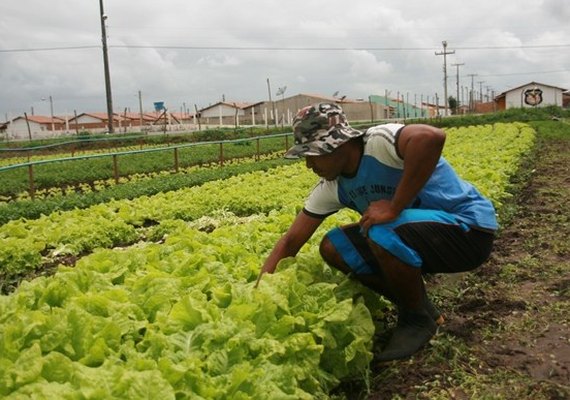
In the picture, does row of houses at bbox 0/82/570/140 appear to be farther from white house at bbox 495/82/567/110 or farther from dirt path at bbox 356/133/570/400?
dirt path at bbox 356/133/570/400

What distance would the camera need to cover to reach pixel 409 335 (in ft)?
11.6

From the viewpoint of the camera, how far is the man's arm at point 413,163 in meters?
3.16

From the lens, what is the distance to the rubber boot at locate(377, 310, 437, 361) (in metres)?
3.47

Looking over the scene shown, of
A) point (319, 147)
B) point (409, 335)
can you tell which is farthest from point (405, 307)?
point (319, 147)

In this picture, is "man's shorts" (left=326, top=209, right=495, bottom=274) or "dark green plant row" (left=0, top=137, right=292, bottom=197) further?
"dark green plant row" (left=0, top=137, right=292, bottom=197)

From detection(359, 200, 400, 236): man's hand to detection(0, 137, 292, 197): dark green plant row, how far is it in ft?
50.4

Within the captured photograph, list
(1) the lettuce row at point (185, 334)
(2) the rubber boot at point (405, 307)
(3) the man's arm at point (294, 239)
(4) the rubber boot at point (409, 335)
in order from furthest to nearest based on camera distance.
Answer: (3) the man's arm at point (294, 239), (4) the rubber boot at point (409, 335), (2) the rubber boot at point (405, 307), (1) the lettuce row at point (185, 334)

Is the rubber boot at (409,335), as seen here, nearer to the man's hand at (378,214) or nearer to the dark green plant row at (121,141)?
the man's hand at (378,214)

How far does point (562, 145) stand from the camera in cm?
2147

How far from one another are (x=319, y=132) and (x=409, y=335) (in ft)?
4.39

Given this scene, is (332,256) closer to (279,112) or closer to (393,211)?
(393,211)

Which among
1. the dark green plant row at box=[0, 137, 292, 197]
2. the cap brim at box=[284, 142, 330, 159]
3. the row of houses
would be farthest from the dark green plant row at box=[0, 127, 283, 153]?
the cap brim at box=[284, 142, 330, 159]

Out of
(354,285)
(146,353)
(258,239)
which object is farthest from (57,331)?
(258,239)

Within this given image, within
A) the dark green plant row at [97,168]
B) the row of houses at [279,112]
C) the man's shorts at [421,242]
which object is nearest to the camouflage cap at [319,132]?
the man's shorts at [421,242]
